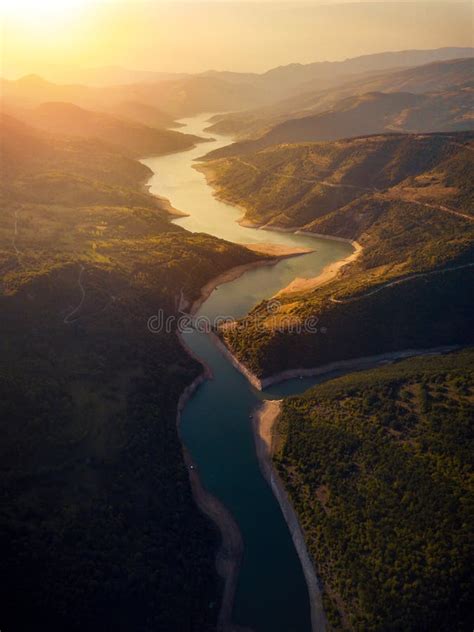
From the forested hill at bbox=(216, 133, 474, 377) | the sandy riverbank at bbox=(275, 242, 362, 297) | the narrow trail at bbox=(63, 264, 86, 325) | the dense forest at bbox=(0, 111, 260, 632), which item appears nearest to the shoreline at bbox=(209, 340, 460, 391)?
the forested hill at bbox=(216, 133, 474, 377)

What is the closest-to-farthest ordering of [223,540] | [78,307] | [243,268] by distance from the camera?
1. [223,540]
2. [78,307]
3. [243,268]

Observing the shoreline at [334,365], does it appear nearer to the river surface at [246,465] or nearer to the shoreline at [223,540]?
the river surface at [246,465]

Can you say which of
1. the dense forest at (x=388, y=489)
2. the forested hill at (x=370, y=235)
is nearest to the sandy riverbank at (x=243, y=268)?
the forested hill at (x=370, y=235)

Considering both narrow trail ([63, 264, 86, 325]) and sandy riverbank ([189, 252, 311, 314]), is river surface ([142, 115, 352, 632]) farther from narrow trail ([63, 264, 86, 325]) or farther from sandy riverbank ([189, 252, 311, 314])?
narrow trail ([63, 264, 86, 325])

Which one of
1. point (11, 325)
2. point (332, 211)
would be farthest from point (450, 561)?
point (332, 211)

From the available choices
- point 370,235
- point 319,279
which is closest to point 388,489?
point 319,279

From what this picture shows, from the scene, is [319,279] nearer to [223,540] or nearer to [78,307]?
[78,307]
